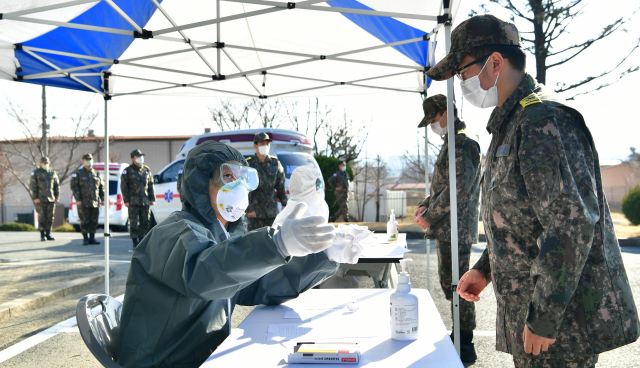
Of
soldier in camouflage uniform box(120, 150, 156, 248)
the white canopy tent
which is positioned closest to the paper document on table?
the white canopy tent

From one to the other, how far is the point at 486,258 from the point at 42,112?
24328 mm

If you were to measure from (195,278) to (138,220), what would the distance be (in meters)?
9.59

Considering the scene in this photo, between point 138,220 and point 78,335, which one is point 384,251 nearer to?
point 78,335

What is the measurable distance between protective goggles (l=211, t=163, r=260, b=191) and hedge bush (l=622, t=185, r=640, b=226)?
16274 millimetres

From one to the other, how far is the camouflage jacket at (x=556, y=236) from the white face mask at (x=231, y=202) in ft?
4.02

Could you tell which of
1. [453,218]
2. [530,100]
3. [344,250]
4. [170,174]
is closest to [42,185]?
[170,174]

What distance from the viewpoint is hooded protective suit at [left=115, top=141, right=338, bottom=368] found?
5.45 feet

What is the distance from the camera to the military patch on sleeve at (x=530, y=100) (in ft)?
5.87

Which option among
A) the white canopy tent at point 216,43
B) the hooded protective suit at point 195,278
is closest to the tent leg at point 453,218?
the white canopy tent at point 216,43

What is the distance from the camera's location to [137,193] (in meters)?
10.2

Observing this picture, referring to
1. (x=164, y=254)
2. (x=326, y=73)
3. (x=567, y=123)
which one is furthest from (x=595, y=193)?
(x=326, y=73)

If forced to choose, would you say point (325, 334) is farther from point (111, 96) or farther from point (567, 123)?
point (111, 96)

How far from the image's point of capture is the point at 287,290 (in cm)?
245

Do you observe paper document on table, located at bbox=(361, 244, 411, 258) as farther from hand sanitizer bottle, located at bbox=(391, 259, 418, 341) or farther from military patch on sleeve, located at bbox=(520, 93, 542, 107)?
military patch on sleeve, located at bbox=(520, 93, 542, 107)
